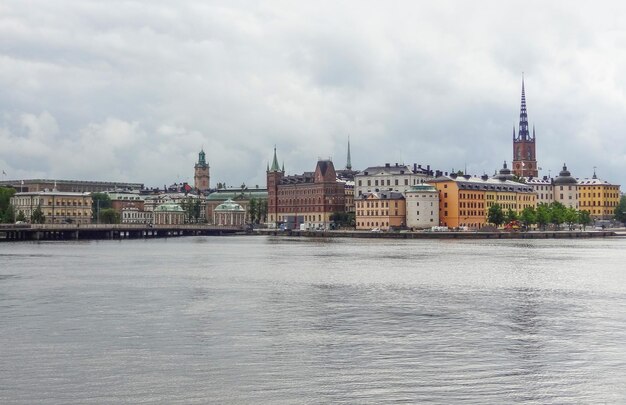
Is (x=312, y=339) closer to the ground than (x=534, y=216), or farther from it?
closer to the ground

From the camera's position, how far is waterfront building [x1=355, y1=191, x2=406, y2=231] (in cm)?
15375

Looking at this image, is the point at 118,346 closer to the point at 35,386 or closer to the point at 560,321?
the point at 35,386

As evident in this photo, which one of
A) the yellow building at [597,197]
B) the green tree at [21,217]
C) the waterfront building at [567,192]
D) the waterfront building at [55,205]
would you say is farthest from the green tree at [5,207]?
the yellow building at [597,197]

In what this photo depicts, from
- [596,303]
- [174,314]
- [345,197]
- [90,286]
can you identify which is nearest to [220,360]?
[174,314]

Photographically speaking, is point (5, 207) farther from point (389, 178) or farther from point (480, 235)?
point (480, 235)

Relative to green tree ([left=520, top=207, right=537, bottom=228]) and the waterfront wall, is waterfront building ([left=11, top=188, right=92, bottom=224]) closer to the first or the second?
the waterfront wall

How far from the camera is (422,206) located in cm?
14888

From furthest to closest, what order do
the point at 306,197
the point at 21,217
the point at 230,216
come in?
the point at 230,216 < the point at 306,197 < the point at 21,217

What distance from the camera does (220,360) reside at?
80.0ft

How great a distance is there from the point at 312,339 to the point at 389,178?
138 meters

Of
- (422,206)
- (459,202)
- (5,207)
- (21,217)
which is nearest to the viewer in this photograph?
(422,206)

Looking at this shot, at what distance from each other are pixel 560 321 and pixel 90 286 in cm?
2420

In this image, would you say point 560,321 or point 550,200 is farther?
point 550,200

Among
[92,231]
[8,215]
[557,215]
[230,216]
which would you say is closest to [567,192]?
[557,215]
